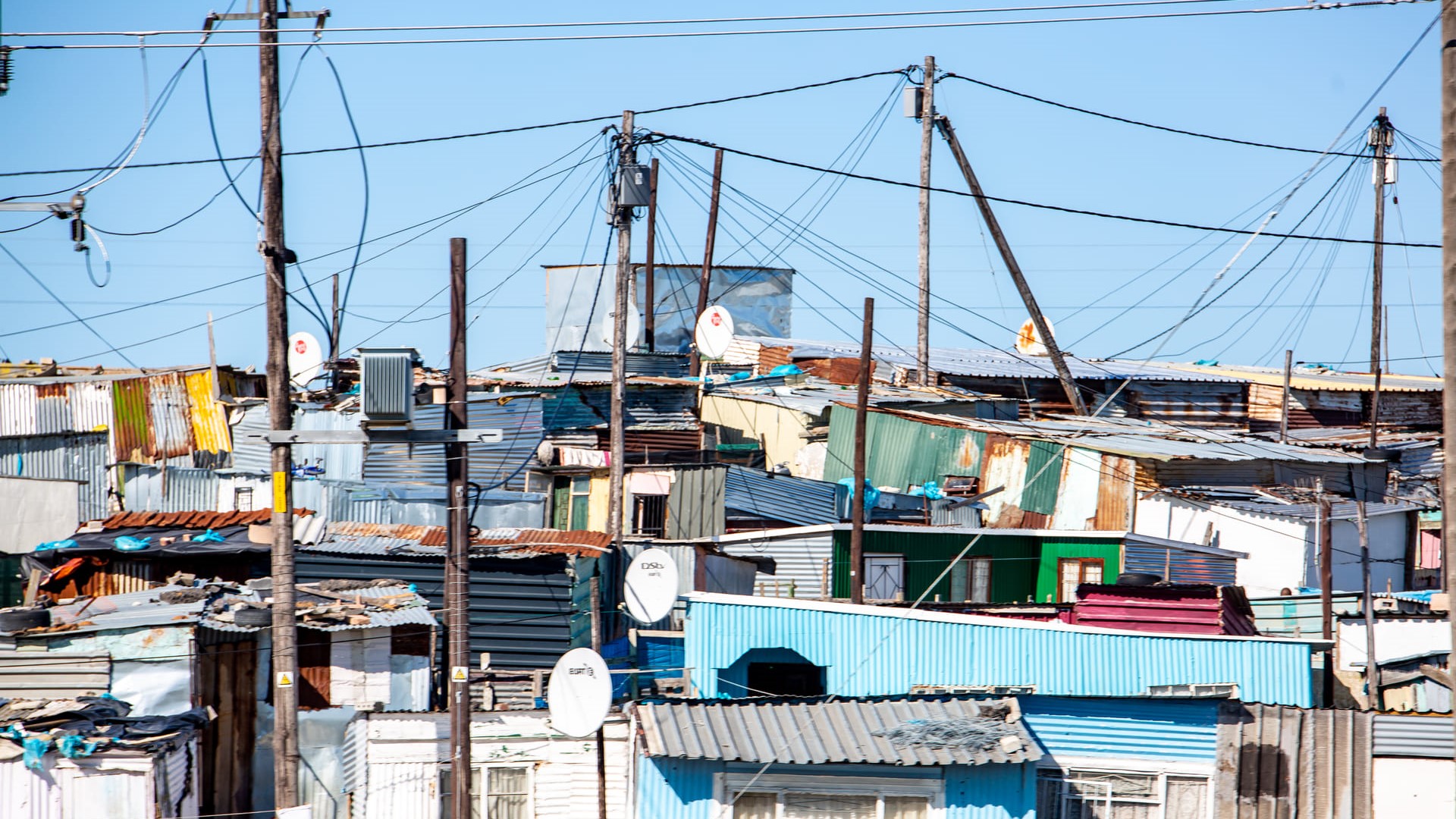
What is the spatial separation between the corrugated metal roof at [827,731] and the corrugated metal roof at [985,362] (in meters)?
22.7

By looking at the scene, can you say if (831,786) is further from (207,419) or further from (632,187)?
(207,419)

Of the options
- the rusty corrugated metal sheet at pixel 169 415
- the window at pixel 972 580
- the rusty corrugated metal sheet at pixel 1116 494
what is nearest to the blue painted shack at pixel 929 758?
the window at pixel 972 580

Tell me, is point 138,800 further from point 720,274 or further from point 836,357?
point 720,274

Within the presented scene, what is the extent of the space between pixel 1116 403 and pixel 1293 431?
5249 mm

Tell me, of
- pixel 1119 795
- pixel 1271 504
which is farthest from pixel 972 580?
pixel 1119 795

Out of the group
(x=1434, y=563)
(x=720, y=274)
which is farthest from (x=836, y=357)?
(x=1434, y=563)

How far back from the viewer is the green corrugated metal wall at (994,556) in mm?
26250

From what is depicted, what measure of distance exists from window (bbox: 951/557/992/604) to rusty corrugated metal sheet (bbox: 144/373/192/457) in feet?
53.1

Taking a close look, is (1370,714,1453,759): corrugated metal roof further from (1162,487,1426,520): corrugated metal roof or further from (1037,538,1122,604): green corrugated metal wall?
(1162,487,1426,520): corrugated metal roof

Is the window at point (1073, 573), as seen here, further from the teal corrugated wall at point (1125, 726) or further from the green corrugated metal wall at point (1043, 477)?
the teal corrugated wall at point (1125, 726)

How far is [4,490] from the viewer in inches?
1032

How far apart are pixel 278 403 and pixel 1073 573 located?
17.3 meters

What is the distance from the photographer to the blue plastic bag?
20625 millimetres

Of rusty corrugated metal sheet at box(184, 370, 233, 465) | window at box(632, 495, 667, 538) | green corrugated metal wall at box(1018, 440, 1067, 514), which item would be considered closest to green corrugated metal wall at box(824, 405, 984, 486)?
green corrugated metal wall at box(1018, 440, 1067, 514)
